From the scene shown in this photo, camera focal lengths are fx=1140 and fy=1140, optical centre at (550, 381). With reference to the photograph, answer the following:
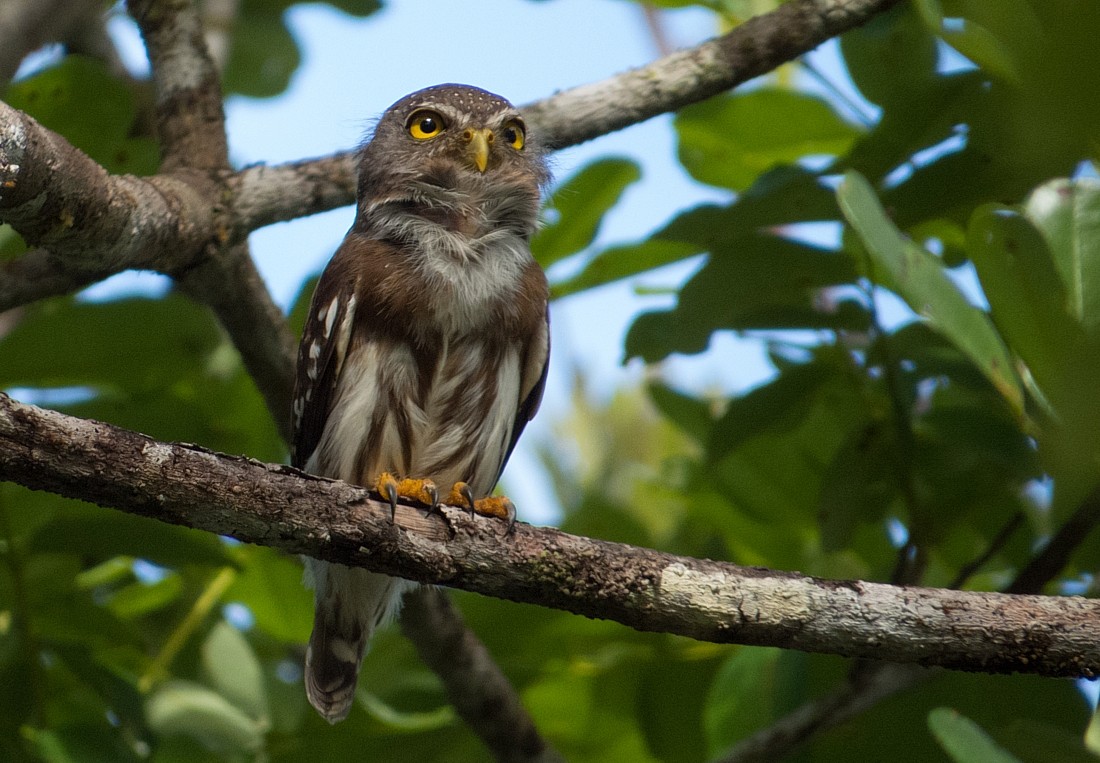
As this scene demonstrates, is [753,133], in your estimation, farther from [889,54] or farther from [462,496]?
[462,496]

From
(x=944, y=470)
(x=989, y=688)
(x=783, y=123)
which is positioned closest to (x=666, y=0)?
(x=783, y=123)

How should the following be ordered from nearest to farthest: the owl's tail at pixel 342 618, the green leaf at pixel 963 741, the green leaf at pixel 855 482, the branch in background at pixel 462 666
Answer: the green leaf at pixel 963 741 → the green leaf at pixel 855 482 → the branch in background at pixel 462 666 → the owl's tail at pixel 342 618

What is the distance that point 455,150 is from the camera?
439 cm

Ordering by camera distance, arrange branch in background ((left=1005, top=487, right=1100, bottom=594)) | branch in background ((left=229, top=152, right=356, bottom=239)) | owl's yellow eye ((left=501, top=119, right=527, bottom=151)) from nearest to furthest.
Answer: branch in background ((left=1005, top=487, right=1100, bottom=594))
branch in background ((left=229, top=152, right=356, bottom=239))
owl's yellow eye ((left=501, top=119, right=527, bottom=151))

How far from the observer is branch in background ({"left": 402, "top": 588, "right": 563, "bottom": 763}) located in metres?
3.94

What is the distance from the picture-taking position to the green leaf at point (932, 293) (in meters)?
2.23

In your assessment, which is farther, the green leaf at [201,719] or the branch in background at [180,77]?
the branch in background at [180,77]

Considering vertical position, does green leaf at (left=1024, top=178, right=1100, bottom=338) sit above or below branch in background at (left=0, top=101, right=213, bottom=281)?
above

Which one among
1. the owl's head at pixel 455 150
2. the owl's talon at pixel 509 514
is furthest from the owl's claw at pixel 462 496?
the owl's head at pixel 455 150

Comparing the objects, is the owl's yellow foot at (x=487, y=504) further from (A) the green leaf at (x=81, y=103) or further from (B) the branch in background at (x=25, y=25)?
(B) the branch in background at (x=25, y=25)

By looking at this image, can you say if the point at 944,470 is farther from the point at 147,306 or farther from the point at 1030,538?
the point at 147,306

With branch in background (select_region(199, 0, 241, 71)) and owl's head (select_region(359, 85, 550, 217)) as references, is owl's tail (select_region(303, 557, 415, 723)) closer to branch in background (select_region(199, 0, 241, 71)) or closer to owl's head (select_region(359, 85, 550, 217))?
owl's head (select_region(359, 85, 550, 217))

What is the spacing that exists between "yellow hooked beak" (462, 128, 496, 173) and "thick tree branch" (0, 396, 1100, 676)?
195cm

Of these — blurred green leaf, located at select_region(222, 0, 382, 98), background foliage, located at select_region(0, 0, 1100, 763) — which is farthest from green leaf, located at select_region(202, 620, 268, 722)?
blurred green leaf, located at select_region(222, 0, 382, 98)
